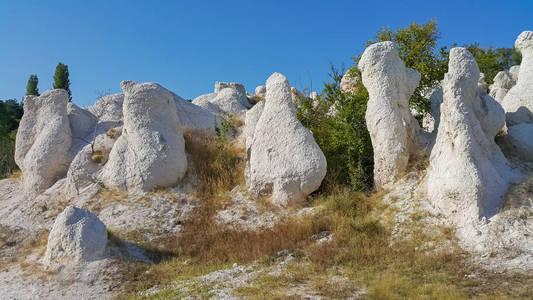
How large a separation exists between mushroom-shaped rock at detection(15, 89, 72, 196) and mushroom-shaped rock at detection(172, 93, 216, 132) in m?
3.61

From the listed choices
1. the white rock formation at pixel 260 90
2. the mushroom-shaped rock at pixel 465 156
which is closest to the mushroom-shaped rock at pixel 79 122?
the mushroom-shaped rock at pixel 465 156

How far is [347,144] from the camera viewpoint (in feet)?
34.4

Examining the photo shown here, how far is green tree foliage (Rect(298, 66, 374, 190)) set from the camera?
9938 mm

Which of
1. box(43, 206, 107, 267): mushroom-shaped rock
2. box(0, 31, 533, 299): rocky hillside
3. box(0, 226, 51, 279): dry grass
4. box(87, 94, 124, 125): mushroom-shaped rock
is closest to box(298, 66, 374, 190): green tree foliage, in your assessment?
box(0, 31, 533, 299): rocky hillside

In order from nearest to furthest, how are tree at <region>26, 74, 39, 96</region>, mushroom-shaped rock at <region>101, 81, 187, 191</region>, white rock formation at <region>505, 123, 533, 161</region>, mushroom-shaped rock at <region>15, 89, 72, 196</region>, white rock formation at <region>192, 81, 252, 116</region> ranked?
white rock formation at <region>505, 123, 533, 161</region> → mushroom-shaped rock at <region>101, 81, 187, 191</region> → mushroom-shaped rock at <region>15, 89, 72, 196</region> → white rock formation at <region>192, 81, 252, 116</region> → tree at <region>26, 74, 39, 96</region>

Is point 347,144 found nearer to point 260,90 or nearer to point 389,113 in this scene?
point 389,113

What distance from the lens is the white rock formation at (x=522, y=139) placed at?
8.92m

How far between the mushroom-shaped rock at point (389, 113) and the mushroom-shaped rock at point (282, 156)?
1324 mm

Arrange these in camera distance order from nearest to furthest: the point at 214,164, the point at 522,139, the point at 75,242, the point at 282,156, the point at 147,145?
the point at 75,242 < the point at 522,139 < the point at 282,156 < the point at 147,145 < the point at 214,164

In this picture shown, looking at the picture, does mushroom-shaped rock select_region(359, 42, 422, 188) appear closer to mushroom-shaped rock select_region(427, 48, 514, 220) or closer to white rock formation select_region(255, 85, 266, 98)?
mushroom-shaped rock select_region(427, 48, 514, 220)

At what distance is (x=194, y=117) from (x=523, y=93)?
10.0m

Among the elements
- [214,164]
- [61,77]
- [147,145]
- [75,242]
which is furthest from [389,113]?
[61,77]

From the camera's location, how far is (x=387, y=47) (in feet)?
31.5

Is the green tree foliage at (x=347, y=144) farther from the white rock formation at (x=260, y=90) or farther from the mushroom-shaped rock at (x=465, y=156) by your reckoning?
the white rock formation at (x=260, y=90)
